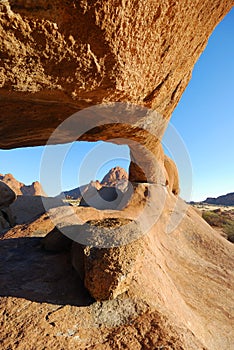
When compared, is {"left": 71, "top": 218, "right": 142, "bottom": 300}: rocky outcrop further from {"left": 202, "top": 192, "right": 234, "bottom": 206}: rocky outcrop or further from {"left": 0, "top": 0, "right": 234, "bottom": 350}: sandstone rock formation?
{"left": 202, "top": 192, "right": 234, "bottom": 206}: rocky outcrop

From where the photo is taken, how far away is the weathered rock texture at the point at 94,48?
2.10 metres

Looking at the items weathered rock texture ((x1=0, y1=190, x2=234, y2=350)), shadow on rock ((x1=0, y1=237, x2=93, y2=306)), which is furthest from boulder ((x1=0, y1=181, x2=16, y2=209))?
shadow on rock ((x1=0, y1=237, x2=93, y2=306))

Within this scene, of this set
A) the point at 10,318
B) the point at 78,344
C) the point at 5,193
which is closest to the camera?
the point at 78,344

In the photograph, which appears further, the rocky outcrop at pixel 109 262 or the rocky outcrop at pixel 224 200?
the rocky outcrop at pixel 224 200

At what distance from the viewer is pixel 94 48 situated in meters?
2.55

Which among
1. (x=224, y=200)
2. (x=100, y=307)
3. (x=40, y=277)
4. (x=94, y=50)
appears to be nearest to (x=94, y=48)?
(x=94, y=50)

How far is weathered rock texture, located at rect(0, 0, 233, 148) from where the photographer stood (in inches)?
82.5

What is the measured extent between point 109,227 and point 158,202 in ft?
19.5

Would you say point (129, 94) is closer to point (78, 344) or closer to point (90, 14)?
point (90, 14)

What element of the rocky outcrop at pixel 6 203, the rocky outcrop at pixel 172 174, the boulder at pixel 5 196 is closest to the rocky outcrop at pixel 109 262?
the rocky outcrop at pixel 172 174

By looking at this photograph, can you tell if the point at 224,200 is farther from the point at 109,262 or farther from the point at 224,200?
the point at 109,262

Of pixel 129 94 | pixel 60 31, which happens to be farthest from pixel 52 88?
pixel 129 94

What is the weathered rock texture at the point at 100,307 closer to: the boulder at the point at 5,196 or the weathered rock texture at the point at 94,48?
the weathered rock texture at the point at 94,48

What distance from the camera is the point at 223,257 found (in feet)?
24.6
